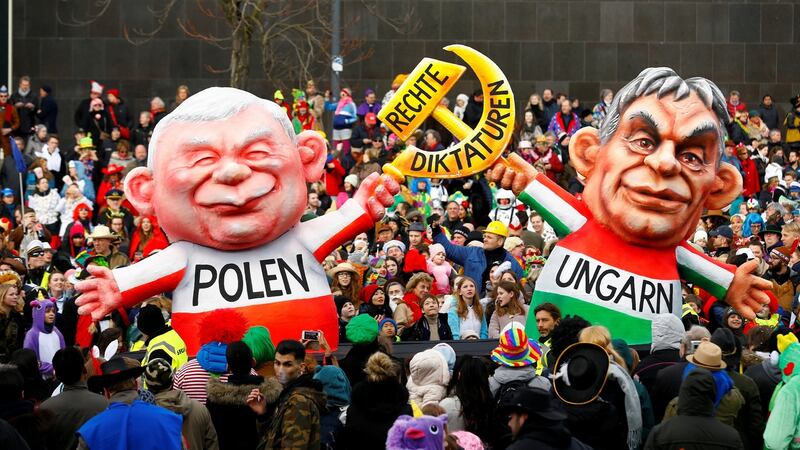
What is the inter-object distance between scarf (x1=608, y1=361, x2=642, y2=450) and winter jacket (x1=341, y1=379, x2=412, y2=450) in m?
1.20

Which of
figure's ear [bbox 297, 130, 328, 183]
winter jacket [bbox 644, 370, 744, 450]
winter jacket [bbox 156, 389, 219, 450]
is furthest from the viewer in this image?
figure's ear [bbox 297, 130, 328, 183]

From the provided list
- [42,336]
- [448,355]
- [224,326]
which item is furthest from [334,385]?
[42,336]

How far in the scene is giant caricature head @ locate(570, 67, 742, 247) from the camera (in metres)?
11.8

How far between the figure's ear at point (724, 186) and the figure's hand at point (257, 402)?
453cm

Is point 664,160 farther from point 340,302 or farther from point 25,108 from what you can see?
point 25,108

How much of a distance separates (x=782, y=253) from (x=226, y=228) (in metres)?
6.81

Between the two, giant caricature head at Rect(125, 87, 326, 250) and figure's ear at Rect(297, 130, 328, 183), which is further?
figure's ear at Rect(297, 130, 328, 183)

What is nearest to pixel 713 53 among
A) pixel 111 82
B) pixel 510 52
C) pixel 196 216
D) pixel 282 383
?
pixel 510 52

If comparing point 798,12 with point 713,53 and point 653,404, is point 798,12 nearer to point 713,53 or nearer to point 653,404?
point 713,53

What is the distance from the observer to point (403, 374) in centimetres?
1012

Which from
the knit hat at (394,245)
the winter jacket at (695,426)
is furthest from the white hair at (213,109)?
the winter jacket at (695,426)

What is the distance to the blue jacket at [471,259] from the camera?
15.0 metres

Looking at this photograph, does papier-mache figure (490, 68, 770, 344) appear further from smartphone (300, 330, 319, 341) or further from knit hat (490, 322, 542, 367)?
knit hat (490, 322, 542, 367)

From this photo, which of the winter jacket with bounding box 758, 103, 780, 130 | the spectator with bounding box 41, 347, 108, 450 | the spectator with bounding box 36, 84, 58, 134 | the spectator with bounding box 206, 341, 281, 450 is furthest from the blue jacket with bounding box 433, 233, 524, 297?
the winter jacket with bounding box 758, 103, 780, 130
